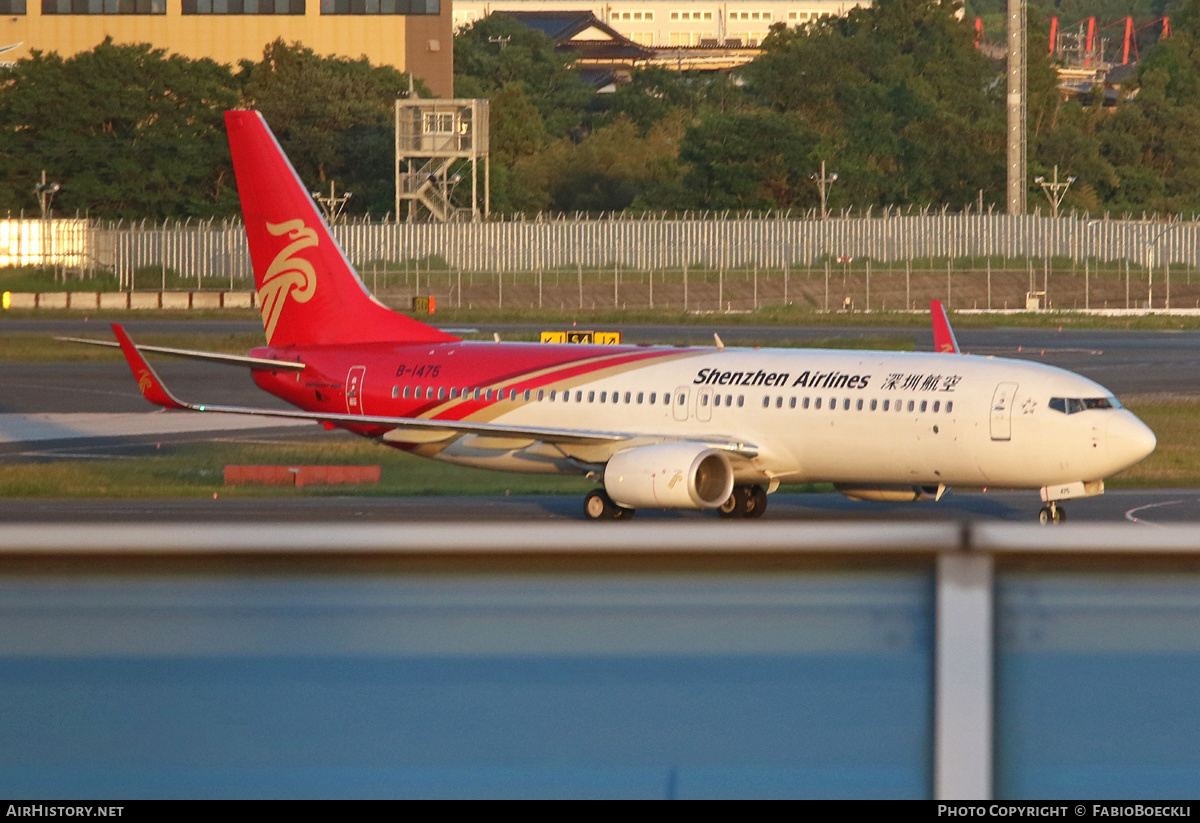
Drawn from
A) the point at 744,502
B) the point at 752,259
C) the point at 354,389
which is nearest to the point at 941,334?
the point at 744,502

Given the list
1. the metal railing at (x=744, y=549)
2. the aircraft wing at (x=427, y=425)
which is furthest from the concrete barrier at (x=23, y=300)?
the metal railing at (x=744, y=549)

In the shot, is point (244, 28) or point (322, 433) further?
point (244, 28)

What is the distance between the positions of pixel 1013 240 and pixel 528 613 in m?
94.8

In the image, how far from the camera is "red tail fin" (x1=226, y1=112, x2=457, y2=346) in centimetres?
3216

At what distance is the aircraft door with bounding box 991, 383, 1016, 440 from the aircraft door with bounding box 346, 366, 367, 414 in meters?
11.9

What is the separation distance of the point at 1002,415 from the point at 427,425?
991 centimetres

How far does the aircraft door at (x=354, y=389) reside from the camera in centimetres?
3084

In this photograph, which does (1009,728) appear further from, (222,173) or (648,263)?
(222,173)

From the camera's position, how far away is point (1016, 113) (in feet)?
329

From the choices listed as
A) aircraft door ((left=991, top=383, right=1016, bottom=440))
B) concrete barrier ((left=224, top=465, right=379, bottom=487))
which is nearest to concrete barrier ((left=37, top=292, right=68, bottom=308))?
concrete barrier ((left=224, top=465, right=379, bottom=487))

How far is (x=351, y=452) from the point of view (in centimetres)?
4009

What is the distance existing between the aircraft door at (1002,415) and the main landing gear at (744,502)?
4684 millimetres

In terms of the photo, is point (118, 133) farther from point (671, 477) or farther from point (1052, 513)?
point (1052, 513)
